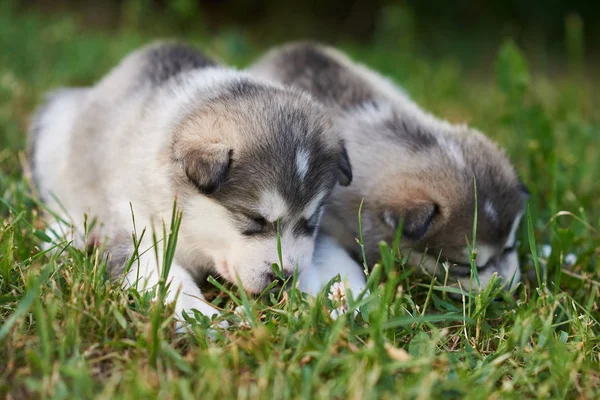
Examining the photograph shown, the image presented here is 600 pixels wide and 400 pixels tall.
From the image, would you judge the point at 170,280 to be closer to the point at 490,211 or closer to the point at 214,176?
the point at 214,176

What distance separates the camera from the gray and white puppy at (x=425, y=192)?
3500 millimetres

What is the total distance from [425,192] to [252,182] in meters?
1.05

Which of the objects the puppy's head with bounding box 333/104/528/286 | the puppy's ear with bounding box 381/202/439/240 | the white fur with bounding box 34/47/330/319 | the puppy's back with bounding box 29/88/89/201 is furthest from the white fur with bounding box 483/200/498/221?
the puppy's back with bounding box 29/88/89/201

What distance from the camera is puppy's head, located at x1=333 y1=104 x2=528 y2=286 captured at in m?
3.49

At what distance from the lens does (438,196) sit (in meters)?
3.51

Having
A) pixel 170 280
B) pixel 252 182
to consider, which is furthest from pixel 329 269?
pixel 170 280

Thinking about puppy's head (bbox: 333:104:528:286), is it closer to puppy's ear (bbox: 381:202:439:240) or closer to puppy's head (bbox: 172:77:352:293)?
puppy's ear (bbox: 381:202:439:240)

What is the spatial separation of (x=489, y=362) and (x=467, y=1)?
1138 cm

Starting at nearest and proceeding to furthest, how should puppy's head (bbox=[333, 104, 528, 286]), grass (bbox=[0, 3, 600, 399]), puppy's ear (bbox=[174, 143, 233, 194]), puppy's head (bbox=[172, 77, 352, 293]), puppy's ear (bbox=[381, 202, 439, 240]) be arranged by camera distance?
grass (bbox=[0, 3, 600, 399]) → puppy's ear (bbox=[174, 143, 233, 194]) → puppy's head (bbox=[172, 77, 352, 293]) → puppy's ear (bbox=[381, 202, 439, 240]) → puppy's head (bbox=[333, 104, 528, 286])

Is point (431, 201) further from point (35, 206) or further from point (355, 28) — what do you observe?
point (355, 28)

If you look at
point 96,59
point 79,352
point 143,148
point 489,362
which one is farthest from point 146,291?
point 96,59

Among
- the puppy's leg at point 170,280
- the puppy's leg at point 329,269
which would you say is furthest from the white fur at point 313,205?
the puppy's leg at point 170,280

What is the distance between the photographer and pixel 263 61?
5176 mm

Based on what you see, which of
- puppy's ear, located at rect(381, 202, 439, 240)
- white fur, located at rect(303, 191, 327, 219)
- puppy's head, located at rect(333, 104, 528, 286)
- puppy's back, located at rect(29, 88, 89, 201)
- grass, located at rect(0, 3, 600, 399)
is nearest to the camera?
grass, located at rect(0, 3, 600, 399)
